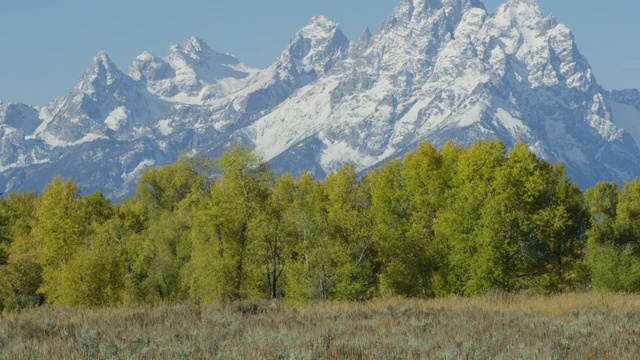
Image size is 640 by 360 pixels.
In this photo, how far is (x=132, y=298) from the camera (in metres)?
60.1

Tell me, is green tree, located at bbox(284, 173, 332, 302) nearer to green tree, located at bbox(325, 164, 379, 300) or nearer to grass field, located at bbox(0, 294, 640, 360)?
green tree, located at bbox(325, 164, 379, 300)

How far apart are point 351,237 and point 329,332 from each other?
41049 millimetres

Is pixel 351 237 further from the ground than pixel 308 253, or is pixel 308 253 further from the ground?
pixel 351 237

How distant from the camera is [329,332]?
13461 millimetres

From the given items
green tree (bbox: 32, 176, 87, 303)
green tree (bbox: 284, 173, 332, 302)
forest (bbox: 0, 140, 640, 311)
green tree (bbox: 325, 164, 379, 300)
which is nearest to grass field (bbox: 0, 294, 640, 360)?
forest (bbox: 0, 140, 640, 311)

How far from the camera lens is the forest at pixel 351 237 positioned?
45562 mm

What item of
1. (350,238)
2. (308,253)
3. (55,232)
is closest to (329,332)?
(308,253)

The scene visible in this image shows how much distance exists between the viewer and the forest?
4556cm

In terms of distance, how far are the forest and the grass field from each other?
2590 centimetres

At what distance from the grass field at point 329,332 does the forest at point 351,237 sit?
85.0 ft

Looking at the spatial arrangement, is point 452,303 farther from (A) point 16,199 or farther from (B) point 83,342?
(A) point 16,199

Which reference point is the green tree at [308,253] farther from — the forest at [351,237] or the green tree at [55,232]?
the green tree at [55,232]

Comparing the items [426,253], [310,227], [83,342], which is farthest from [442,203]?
[83,342]

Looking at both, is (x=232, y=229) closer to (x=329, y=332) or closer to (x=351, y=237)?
(x=351, y=237)
